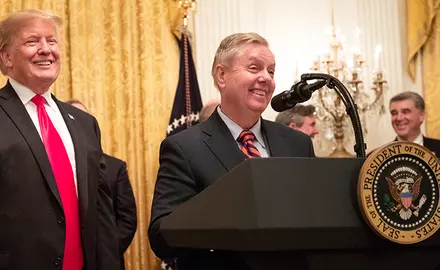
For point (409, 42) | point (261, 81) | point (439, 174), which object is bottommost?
point (439, 174)

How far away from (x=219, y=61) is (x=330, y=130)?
449 centimetres

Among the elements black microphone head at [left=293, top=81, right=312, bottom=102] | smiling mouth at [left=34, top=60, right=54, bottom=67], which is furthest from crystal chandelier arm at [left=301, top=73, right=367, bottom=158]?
smiling mouth at [left=34, top=60, right=54, bottom=67]

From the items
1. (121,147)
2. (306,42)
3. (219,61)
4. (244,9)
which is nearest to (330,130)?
(306,42)

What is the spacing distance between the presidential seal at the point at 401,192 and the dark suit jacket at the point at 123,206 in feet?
10.8

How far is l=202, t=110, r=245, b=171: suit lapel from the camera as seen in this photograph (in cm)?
226

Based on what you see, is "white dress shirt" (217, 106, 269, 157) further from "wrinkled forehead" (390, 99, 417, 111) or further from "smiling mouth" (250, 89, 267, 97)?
"wrinkled forehead" (390, 99, 417, 111)

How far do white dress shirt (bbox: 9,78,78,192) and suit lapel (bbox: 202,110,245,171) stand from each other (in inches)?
22.9

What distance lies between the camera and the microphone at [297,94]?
6.20ft

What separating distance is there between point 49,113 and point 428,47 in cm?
537

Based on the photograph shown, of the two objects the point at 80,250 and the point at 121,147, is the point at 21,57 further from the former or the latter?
the point at 121,147

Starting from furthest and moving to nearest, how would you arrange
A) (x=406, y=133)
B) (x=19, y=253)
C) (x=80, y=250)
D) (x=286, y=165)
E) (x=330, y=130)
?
(x=330, y=130) < (x=406, y=133) < (x=80, y=250) < (x=19, y=253) < (x=286, y=165)

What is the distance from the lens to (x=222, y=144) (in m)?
2.32

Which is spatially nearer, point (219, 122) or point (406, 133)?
point (219, 122)

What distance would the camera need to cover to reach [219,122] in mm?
2438
